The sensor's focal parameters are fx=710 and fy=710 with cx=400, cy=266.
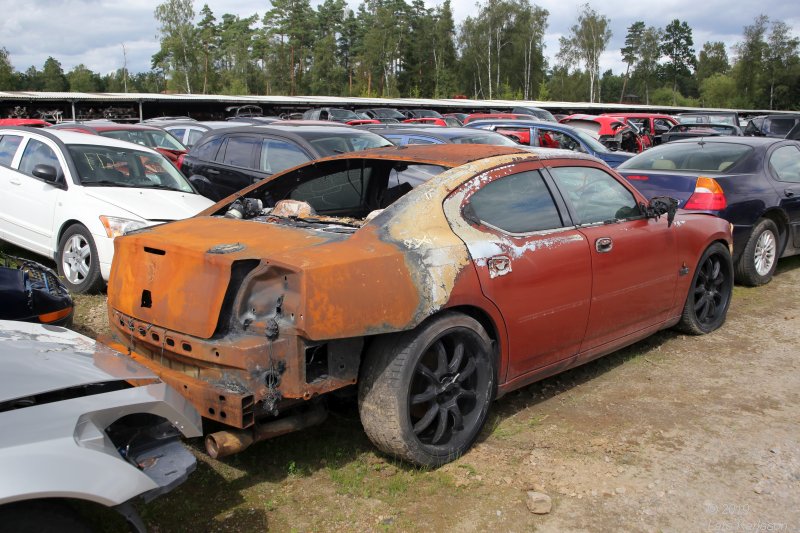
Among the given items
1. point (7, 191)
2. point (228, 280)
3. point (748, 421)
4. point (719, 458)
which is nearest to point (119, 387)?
point (228, 280)

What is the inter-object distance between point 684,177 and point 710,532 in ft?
17.0

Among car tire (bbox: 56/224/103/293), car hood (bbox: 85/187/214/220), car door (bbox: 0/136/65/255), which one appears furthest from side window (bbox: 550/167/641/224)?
car door (bbox: 0/136/65/255)

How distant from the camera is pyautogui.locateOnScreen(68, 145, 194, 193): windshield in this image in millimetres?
7504

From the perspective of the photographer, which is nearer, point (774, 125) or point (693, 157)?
point (693, 157)

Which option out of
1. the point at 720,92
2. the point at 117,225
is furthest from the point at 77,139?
the point at 720,92

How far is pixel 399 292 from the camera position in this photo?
341 cm

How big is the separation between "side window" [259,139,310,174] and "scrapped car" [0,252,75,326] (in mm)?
4302

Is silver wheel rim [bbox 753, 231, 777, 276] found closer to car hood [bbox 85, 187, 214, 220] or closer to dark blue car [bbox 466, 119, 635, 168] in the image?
dark blue car [bbox 466, 119, 635, 168]

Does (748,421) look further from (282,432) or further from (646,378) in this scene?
(282,432)

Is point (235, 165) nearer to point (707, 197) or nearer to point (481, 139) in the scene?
point (481, 139)

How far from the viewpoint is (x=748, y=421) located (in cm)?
433

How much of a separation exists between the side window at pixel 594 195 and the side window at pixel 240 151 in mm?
5316

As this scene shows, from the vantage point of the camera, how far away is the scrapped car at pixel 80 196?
685 centimetres

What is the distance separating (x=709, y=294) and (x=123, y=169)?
607 centimetres
